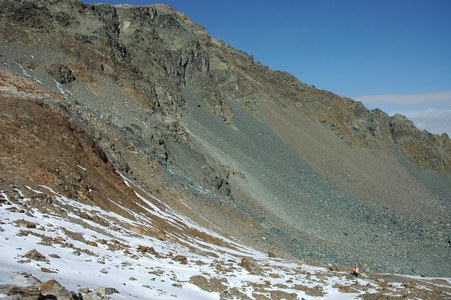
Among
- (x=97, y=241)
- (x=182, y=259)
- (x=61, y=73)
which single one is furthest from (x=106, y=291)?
(x=61, y=73)

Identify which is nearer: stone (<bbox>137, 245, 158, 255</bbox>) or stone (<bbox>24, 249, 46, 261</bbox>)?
stone (<bbox>24, 249, 46, 261</bbox>)

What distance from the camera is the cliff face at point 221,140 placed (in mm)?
39719

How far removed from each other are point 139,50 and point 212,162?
28.1 m

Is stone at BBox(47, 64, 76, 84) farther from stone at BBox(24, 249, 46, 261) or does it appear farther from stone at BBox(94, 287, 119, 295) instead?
stone at BBox(94, 287, 119, 295)

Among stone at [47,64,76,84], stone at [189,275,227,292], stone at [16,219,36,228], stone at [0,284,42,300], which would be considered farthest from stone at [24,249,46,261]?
stone at [47,64,76,84]

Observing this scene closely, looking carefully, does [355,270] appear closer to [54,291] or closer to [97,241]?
[97,241]

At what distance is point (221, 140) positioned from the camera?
6322 centimetres

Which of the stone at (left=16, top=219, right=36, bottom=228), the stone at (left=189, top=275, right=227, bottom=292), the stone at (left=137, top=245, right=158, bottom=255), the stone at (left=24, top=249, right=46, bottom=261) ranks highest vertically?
the stone at (left=16, top=219, right=36, bottom=228)

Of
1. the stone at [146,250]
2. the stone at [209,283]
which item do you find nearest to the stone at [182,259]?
the stone at [146,250]

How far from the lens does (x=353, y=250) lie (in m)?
45.9

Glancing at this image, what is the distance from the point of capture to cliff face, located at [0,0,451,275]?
39719 millimetres

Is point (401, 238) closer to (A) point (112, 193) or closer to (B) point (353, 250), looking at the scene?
(B) point (353, 250)

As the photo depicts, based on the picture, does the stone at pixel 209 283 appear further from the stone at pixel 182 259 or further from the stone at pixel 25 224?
the stone at pixel 25 224

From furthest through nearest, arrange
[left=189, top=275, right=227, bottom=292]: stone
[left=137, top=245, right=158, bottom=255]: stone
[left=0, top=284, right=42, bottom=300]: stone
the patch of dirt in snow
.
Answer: [left=137, top=245, right=158, bottom=255]: stone < [left=189, top=275, right=227, bottom=292]: stone < the patch of dirt in snow < [left=0, top=284, right=42, bottom=300]: stone
